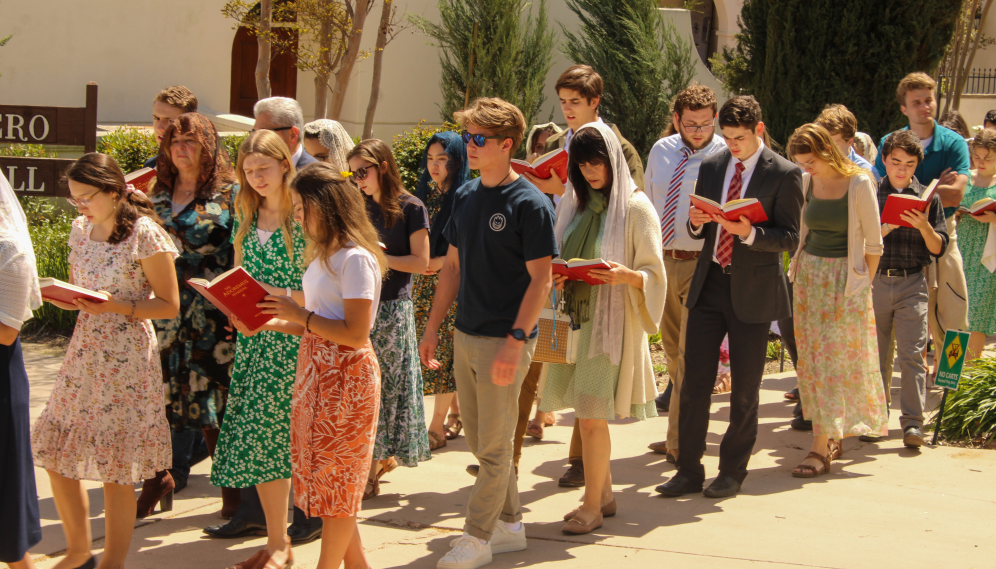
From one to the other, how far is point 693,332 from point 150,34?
13434 millimetres

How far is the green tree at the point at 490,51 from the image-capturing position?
52.5 ft

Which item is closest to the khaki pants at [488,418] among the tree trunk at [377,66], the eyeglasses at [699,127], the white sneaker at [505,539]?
the white sneaker at [505,539]

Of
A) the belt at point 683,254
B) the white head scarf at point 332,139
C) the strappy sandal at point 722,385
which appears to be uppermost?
the white head scarf at point 332,139

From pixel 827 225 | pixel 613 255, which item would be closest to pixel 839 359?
pixel 827 225

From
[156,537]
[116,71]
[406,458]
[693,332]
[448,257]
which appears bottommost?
[156,537]

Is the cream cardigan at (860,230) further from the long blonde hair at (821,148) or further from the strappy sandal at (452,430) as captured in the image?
the strappy sandal at (452,430)

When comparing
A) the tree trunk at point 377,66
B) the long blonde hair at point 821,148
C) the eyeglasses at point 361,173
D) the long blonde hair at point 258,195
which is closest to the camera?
the long blonde hair at point 258,195

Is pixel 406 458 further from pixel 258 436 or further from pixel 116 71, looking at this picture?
pixel 116 71

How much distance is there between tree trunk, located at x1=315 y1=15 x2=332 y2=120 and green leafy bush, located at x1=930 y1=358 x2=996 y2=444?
25.6ft

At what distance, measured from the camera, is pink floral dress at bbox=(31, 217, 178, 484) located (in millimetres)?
3801

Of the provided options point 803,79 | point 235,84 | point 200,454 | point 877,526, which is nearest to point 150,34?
point 235,84

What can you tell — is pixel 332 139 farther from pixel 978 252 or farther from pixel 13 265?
pixel 978 252

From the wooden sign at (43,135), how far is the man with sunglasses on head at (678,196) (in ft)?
12.4

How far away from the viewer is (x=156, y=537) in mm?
4324
